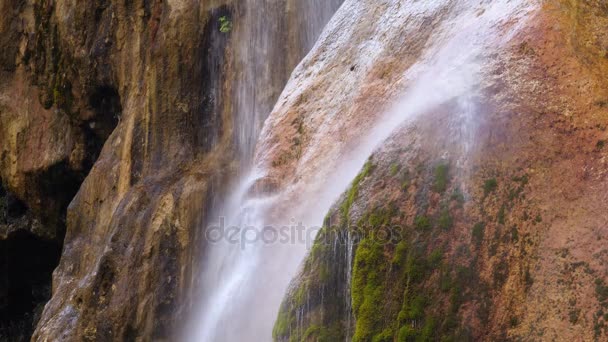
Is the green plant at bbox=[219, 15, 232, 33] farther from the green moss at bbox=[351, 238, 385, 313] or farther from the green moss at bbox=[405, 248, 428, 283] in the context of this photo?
the green moss at bbox=[405, 248, 428, 283]

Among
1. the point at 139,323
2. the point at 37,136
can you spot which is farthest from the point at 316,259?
the point at 37,136

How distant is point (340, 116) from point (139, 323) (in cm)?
514

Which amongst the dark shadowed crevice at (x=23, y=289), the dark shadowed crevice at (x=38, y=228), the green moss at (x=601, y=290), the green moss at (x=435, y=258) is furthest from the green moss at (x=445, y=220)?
the dark shadowed crevice at (x=23, y=289)

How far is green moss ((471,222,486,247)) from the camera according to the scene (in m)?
5.00

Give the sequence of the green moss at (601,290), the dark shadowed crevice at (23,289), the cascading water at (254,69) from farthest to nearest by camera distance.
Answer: the dark shadowed crevice at (23,289)
the cascading water at (254,69)
the green moss at (601,290)

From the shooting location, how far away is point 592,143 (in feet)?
16.1

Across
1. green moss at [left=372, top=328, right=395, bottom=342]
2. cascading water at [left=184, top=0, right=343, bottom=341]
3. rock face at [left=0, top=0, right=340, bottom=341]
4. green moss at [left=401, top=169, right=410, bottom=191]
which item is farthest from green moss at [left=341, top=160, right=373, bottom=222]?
rock face at [left=0, top=0, right=340, bottom=341]

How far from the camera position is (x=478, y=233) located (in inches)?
198

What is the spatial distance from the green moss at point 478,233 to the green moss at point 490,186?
0.22m

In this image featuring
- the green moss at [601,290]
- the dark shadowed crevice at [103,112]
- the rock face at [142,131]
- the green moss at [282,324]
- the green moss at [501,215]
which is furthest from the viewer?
the dark shadowed crevice at [103,112]

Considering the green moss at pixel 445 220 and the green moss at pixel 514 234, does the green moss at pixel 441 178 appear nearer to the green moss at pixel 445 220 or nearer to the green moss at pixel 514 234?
the green moss at pixel 445 220

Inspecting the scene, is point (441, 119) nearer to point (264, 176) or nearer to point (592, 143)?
point (592, 143)

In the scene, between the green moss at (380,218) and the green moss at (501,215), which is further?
the green moss at (380,218)

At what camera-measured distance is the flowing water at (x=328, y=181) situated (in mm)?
5723
